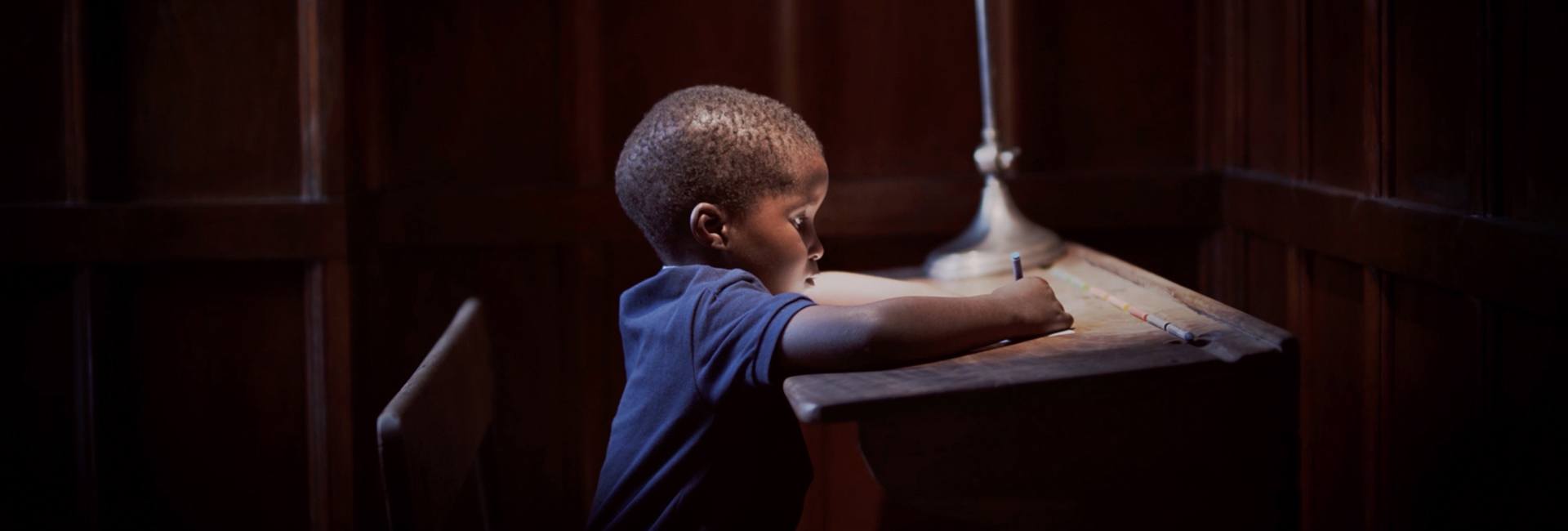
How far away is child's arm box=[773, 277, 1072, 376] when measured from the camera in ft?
4.21

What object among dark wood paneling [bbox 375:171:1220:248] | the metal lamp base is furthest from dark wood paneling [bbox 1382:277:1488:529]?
dark wood paneling [bbox 375:171:1220:248]

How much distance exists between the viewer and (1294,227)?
1921 mm

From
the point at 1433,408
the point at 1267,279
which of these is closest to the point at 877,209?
the point at 1267,279

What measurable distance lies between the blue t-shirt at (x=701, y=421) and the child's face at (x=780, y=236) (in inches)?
1.8

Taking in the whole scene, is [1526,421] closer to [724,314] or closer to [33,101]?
[724,314]

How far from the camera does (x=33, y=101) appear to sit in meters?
2.08

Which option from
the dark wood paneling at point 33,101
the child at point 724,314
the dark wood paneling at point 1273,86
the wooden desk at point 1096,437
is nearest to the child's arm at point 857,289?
the child at point 724,314

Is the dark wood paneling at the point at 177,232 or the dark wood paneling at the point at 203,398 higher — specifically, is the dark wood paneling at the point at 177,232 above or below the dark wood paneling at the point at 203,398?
above

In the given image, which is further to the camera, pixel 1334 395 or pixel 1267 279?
pixel 1267 279

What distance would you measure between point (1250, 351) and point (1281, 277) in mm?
818

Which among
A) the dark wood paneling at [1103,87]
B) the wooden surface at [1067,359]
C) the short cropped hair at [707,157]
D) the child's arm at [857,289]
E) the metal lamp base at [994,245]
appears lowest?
the wooden surface at [1067,359]

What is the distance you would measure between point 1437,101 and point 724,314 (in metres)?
0.81

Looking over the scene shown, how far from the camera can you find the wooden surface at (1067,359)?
1188mm

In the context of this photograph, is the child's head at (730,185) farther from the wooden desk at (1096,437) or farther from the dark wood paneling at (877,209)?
the dark wood paneling at (877,209)
